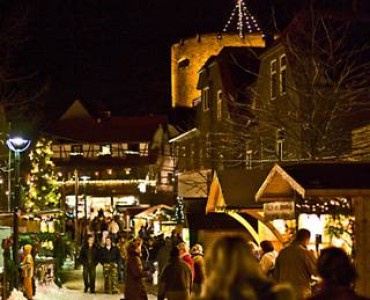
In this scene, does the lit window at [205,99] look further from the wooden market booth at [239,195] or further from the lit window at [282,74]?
the wooden market booth at [239,195]

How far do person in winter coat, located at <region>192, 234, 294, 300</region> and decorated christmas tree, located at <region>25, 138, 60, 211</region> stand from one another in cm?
4576

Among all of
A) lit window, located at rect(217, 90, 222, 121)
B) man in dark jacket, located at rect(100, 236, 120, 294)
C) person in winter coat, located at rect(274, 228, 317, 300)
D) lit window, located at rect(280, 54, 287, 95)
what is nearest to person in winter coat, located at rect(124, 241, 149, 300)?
person in winter coat, located at rect(274, 228, 317, 300)

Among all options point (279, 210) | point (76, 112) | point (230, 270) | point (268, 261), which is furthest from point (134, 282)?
point (76, 112)

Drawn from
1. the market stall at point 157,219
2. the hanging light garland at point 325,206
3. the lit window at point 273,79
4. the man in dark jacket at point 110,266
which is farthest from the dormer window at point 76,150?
the hanging light garland at point 325,206

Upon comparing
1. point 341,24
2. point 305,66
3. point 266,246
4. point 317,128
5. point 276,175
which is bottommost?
point 266,246

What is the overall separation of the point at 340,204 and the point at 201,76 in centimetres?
2901

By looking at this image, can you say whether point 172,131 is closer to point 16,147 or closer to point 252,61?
point 252,61

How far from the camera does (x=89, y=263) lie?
25.6 metres

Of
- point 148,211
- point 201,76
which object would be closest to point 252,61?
point 201,76

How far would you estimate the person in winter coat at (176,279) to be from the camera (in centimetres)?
1345

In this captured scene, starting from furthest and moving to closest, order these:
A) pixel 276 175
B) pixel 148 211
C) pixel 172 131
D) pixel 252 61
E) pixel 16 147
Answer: pixel 172 131 → pixel 148 211 → pixel 252 61 → pixel 16 147 → pixel 276 175

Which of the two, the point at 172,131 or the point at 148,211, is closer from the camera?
the point at 148,211

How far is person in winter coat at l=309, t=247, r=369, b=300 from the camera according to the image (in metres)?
5.96

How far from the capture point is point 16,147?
70.7 ft
